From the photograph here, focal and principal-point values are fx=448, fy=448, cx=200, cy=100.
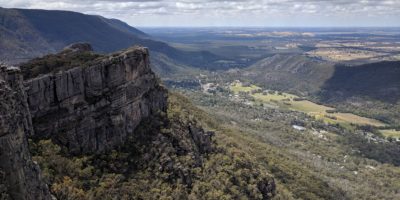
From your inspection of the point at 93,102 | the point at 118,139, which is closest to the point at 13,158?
the point at 93,102

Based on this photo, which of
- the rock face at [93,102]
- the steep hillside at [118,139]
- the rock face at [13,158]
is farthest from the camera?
the rock face at [93,102]

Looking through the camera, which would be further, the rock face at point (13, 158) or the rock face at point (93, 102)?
the rock face at point (93, 102)

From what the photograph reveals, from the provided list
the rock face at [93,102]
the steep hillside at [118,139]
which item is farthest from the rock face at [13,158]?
the rock face at [93,102]

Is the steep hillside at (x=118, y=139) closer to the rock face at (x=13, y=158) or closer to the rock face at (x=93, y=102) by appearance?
the rock face at (x=93, y=102)

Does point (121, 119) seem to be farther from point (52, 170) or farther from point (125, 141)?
point (52, 170)

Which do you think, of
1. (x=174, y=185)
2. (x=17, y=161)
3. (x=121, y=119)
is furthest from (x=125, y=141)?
(x=17, y=161)

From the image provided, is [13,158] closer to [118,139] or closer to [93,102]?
[93,102]

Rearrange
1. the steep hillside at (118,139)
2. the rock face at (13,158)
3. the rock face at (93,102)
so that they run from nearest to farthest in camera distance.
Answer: the rock face at (13,158)
the steep hillside at (118,139)
the rock face at (93,102)

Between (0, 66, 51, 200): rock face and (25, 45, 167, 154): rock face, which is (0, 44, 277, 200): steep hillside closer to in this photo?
(25, 45, 167, 154): rock face
